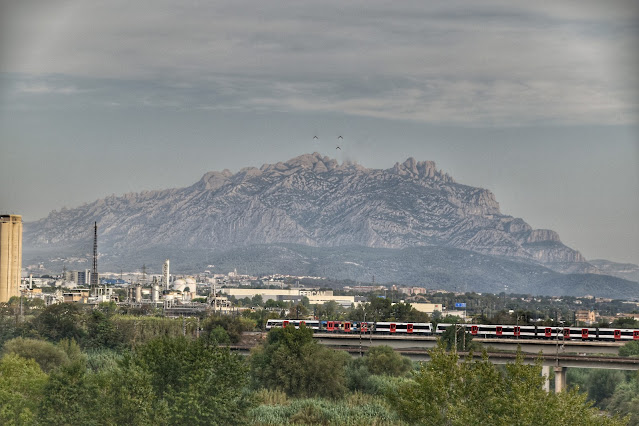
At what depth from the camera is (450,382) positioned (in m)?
28.5

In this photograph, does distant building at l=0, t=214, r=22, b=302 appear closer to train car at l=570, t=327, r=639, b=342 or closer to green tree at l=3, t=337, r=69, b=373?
green tree at l=3, t=337, r=69, b=373

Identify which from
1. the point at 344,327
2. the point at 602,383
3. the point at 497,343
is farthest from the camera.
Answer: the point at 344,327

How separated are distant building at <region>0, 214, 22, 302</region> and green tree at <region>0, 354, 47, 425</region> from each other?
277 feet

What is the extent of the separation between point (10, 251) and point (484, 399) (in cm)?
10552

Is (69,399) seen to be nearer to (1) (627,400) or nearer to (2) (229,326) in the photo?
(1) (627,400)

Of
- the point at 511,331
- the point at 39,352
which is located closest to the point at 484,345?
the point at 511,331

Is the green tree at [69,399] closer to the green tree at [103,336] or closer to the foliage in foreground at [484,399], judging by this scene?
the foliage in foreground at [484,399]

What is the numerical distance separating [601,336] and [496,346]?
8878mm

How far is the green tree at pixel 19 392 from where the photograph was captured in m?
32.4

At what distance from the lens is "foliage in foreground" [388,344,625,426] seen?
84.2ft

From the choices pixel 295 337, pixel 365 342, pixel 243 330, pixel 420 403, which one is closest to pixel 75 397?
pixel 420 403

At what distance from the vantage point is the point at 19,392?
113 ft

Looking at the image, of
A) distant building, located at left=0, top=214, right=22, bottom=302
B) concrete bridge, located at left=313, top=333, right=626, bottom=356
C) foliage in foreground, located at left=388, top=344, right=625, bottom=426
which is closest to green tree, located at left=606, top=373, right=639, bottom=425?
concrete bridge, located at left=313, top=333, right=626, bottom=356

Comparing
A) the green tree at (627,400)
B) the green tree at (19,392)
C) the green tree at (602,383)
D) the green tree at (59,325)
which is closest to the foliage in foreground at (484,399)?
the green tree at (19,392)
